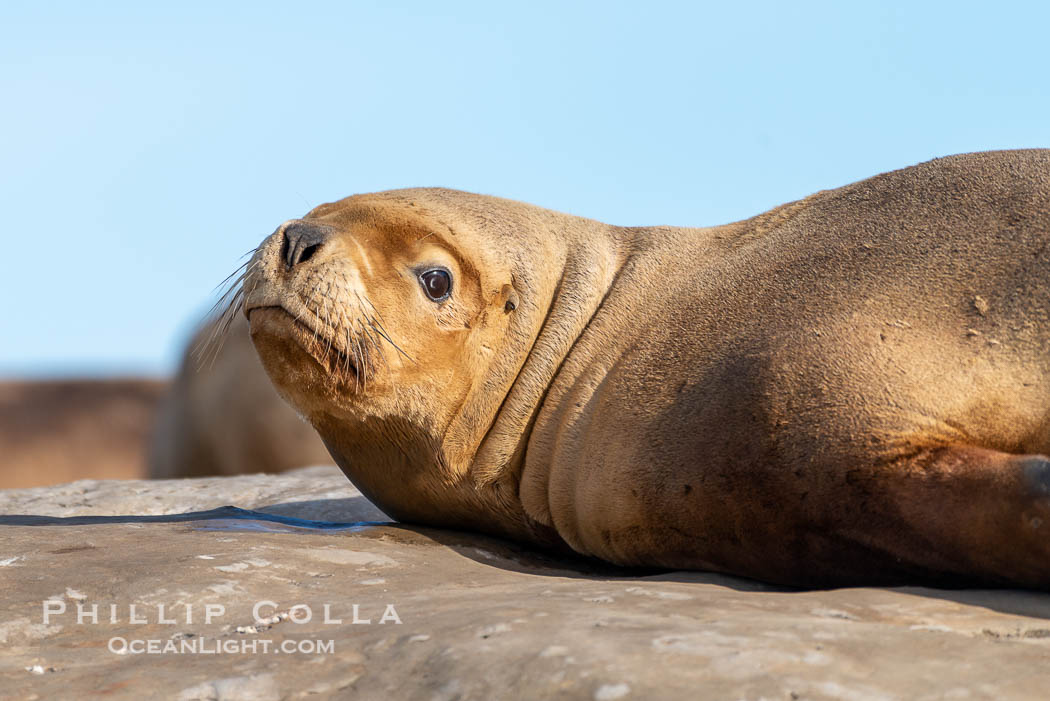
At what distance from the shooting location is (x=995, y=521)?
10.3ft

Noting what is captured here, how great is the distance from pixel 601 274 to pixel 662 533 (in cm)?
115

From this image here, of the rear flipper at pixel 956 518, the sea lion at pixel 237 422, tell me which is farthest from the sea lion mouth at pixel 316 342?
the sea lion at pixel 237 422

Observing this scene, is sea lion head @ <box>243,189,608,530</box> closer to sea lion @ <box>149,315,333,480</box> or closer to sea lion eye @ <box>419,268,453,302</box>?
sea lion eye @ <box>419,268,453,302</box>

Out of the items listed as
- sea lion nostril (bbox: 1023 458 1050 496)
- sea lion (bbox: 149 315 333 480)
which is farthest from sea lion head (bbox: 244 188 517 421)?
sea lion (bbox: 149 315 333 480)

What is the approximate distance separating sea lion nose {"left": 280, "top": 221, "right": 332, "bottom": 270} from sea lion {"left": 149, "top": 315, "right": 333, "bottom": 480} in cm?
847

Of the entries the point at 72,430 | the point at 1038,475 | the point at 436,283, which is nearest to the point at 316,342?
the point at 436,283

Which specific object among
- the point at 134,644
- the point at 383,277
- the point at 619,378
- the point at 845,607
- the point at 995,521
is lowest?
the point at 134,644

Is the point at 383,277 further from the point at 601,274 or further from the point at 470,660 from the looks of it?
the point at 470,660

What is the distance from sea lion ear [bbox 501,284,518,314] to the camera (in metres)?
4.50

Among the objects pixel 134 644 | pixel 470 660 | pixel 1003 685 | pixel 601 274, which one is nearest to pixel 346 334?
pixel 601 274

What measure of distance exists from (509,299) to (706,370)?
3.00 ft

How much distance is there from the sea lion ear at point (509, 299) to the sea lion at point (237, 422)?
8332 mm

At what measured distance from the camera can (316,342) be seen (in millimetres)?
4062

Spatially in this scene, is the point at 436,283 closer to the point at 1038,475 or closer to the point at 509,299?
the point at 509,299
